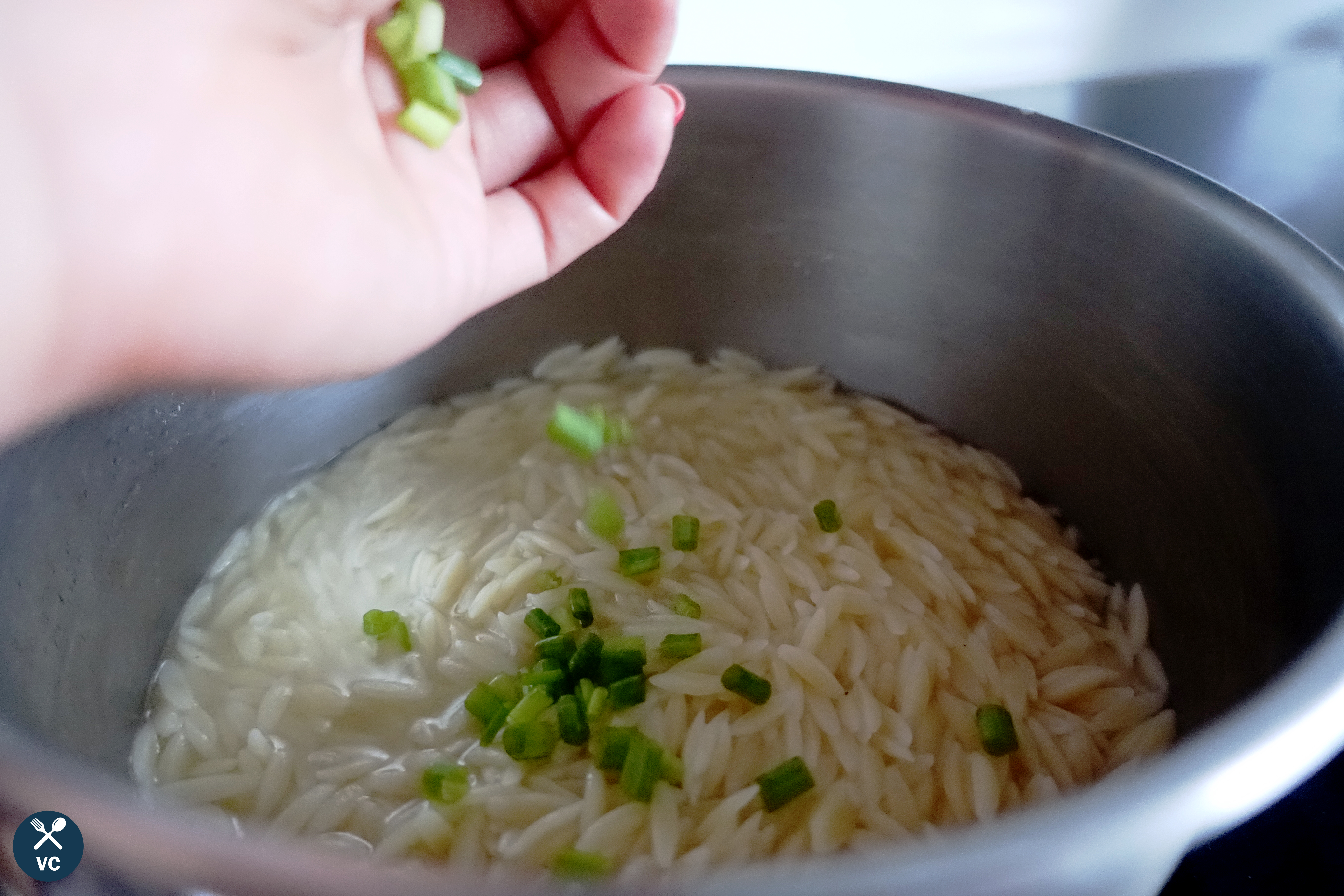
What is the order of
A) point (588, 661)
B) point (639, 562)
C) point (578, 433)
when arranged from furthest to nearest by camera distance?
point (578, 433), point (639, 562), point (588, 661)

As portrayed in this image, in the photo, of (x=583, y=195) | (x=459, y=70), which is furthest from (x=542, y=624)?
(x=459, y=70)

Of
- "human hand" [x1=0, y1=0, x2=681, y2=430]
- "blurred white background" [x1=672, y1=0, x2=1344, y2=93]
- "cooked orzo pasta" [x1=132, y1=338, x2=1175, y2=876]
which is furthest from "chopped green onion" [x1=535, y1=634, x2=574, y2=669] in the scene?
"blurred white background" [x1=672, y1=0, x2=1344, y2=93]

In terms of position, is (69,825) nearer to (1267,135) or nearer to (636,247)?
(636,247)

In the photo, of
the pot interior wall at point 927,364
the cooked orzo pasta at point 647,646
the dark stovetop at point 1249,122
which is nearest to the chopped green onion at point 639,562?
the cooked orzo pasta at point 647,646

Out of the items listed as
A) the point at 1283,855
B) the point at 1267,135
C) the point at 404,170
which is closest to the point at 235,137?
the point at 404,170

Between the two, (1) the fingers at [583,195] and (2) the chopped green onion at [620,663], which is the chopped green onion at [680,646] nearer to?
(2) the chopped green onion at [620,663]

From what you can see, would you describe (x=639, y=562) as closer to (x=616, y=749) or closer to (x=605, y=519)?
(x=605, y=519)

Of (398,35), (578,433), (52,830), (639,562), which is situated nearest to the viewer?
(52,830)
